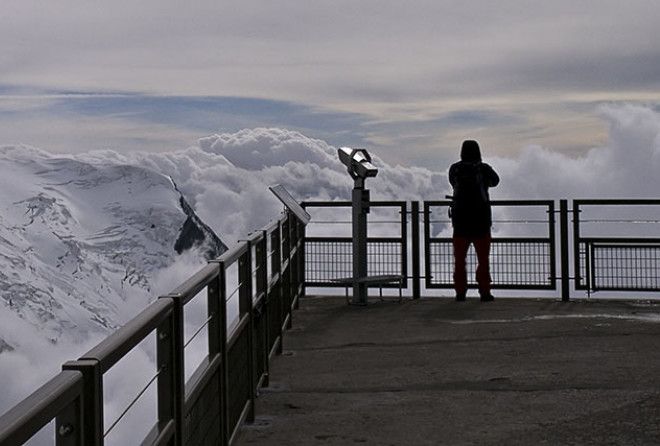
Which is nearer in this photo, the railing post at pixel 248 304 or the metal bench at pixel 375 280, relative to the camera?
the railing post at pixel 248 304

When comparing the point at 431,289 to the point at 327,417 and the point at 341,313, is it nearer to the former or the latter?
the point at 341,313

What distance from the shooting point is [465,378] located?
9.17m

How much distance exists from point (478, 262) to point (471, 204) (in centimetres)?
82

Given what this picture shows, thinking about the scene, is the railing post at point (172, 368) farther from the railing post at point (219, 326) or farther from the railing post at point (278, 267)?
the railing post at point (278, 267)

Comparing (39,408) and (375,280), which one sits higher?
(39,408)

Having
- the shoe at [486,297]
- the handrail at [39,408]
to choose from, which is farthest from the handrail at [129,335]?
the shoe at [486,297]

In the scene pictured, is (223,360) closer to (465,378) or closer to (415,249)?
(465,378)

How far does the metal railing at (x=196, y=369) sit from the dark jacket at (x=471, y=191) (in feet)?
12.2

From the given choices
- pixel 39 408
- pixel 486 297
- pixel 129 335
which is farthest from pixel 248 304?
pixel 486 297

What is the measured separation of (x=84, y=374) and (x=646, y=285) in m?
13.2

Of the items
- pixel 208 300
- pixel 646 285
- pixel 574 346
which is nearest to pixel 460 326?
pixel 574 346

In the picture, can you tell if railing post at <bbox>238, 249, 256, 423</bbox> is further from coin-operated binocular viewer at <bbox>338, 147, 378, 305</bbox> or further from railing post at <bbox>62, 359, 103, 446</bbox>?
coin-operated binocular viewer at <bbox>338, 147, 378, 305</bbox>

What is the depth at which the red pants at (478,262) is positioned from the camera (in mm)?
14078

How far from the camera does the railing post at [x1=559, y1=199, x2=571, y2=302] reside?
14945 mm
